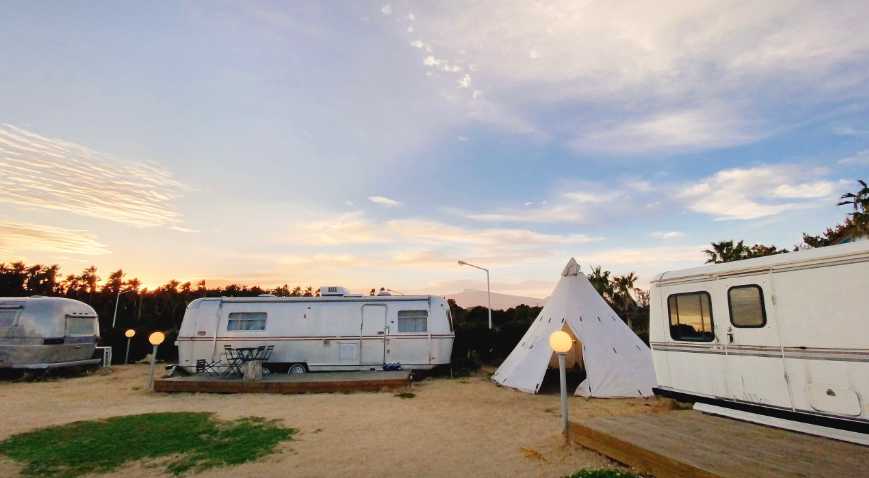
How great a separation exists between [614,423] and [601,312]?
8.62 metres

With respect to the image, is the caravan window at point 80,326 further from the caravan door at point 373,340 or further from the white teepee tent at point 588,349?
the white teepee tent at point 588,349

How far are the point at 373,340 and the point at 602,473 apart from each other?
A: 11.8 meters

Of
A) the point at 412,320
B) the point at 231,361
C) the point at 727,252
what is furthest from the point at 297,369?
the point at 727,252

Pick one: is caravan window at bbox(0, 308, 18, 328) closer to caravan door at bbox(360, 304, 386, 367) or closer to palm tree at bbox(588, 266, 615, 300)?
caravan door at bbox(360, 304, 386, 367)

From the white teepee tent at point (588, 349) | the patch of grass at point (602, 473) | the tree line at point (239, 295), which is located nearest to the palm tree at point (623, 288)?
the tree line at point (239, 295)

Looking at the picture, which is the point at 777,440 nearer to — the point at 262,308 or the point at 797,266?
the point at 797,266

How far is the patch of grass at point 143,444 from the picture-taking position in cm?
748

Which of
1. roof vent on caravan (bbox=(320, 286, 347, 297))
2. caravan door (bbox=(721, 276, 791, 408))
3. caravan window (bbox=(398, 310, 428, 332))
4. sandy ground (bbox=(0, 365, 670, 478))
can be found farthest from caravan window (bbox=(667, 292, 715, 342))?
roof vent on caravan (bbox=(320, 286, 347, 297))

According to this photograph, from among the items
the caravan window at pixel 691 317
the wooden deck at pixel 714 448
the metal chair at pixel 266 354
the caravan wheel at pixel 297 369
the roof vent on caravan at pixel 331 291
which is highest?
the roof vent on caravan at pixel 331 291

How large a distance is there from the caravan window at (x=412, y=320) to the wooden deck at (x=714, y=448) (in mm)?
9592

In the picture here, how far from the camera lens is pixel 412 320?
56.9 feet

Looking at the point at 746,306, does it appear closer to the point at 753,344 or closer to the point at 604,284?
the point at 753,344

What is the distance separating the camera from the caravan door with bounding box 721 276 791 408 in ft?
24.8

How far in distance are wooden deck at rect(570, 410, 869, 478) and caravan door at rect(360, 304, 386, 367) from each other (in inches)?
395
